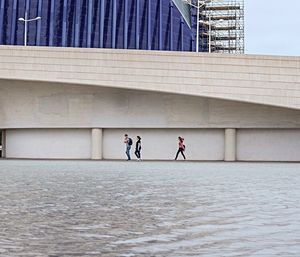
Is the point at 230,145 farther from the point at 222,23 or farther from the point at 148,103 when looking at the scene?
the point at 222,23

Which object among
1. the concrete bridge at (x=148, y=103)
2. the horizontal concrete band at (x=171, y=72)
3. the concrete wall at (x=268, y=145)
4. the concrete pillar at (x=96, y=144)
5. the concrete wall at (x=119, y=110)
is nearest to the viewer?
the horizontal concrete band at (x=171, y=72)

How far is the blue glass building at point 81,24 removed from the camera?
5934 cm

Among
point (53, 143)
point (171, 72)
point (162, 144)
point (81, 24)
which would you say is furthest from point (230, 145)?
point (81, 24)

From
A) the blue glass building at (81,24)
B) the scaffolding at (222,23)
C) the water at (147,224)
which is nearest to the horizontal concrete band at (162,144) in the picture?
the blue glass building at (81,24)

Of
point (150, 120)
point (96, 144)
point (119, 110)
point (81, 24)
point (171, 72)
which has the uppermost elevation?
point (81, 24)

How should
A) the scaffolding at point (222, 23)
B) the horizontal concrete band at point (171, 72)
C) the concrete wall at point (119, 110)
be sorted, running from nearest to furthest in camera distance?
the horizontal concrete band at point (171, 72)
the concrete wall at point (119, 110)
the scaffolding at point (222, 23)

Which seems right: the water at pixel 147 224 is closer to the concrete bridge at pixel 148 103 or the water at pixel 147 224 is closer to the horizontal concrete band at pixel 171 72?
the horizontal concrete band at pixel 171 72

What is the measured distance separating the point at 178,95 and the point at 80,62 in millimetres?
5524

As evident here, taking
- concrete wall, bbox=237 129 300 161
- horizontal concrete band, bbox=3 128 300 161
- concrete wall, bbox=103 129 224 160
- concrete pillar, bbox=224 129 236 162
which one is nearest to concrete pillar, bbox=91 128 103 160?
horizontal concrete band, bbox=3 128 300 161

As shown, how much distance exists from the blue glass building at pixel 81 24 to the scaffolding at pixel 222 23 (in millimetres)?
10240

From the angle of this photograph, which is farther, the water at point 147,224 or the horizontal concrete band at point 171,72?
the horizontal concrete band at point 171,72

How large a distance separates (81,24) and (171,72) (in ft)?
90.3

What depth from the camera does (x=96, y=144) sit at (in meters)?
35.8

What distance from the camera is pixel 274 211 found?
22.3 ft
